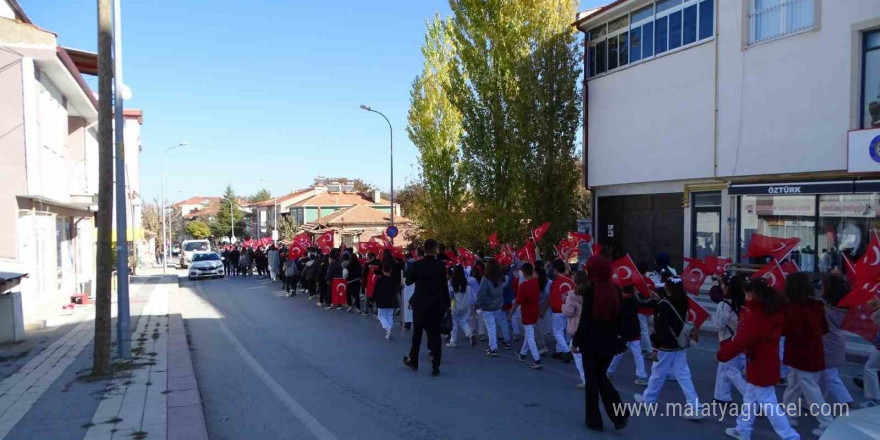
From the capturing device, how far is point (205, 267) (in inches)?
1352

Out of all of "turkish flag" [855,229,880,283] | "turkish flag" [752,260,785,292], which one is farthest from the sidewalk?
"turkish flag" [752,260,785,292]

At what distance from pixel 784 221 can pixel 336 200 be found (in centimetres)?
5963

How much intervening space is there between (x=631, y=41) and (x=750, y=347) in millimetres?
17837

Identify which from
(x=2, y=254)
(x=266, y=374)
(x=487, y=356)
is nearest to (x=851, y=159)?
(x=487, y=356)

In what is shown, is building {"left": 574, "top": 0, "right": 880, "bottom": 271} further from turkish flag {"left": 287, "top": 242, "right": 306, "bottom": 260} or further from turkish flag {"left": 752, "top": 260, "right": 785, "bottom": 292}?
turkish flag {"left": 287, "top": 242, "right": 306, "bottom": 260}

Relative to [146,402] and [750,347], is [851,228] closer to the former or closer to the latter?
[750,347]

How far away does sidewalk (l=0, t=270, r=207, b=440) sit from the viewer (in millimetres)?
6223

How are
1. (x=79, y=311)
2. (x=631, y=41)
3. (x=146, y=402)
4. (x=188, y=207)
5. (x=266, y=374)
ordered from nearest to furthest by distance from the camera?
(x=146, y=402)
(x=266, y=374)
(x=79, y=311)
(x=631, y=41)
(x=188, y=207)

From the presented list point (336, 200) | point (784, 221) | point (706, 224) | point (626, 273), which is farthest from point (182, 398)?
point (336, 200)

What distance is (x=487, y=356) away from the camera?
34.1ft

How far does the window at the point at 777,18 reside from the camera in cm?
1589

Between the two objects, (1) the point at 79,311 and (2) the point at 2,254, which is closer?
(2) the point at 2,254

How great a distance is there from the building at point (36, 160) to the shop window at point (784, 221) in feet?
61.0

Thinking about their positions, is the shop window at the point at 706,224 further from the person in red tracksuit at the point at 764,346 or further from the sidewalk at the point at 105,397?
the sidewalk at the point at 105,397
